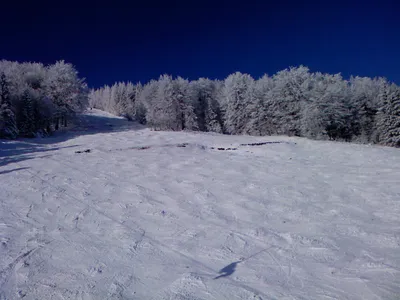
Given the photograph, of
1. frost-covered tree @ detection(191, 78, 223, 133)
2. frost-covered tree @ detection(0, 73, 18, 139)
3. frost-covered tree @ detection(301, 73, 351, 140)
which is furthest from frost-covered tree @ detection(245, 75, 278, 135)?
frost-covered tree @ detection(0, 73, 18, 139)

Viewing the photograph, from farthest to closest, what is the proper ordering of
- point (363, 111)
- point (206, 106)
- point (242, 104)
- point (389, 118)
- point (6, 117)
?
point (206, 106)
point (242, 104)
point (363, 111)
point (389, 118)
point (6, 117)

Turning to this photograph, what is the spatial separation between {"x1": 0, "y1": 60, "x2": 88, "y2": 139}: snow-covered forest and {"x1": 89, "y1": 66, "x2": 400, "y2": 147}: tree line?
14647 millimetres

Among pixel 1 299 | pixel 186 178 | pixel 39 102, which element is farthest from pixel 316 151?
pixel 39 102

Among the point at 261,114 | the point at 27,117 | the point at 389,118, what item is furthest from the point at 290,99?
the point at 27,117

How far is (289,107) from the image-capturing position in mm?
41688

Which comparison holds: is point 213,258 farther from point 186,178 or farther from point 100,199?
point 186,178

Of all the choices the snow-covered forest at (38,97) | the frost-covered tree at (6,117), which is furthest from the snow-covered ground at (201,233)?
the snow-covered forest at (38,97)

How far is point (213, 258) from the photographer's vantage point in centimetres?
675

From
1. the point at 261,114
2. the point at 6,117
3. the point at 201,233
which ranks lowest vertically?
the point at 201,233

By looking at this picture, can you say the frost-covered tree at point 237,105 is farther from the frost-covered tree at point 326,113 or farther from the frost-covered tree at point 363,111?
the frost-covered tree at point 363,111

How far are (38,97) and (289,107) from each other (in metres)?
39.6

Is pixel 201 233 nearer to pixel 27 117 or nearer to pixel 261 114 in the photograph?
pixel 27 117

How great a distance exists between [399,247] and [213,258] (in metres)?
5.03

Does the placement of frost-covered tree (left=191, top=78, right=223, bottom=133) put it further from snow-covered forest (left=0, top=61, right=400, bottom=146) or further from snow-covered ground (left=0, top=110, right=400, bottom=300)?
snow-covered ground (left=0, top=110, right=400, bottom=300)
